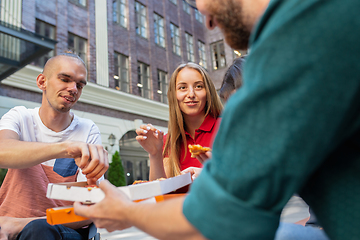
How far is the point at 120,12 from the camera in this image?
13.0 metres

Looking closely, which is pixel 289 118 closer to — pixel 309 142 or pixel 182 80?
pixel 309 142

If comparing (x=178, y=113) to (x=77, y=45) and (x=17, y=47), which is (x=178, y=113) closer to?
(x=17, y=47)

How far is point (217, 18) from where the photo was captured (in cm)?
60

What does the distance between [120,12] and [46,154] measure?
1305 cm

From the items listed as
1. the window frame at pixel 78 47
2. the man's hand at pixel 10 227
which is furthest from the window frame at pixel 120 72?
the man's hand at pixel 10 227

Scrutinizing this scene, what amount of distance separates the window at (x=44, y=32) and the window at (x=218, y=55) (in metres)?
10.6

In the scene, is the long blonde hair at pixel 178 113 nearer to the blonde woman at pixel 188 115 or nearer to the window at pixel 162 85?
the blonde woman at pixel 188 115

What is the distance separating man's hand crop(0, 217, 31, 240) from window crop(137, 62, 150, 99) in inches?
474

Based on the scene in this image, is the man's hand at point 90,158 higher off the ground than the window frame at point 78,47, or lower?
lower

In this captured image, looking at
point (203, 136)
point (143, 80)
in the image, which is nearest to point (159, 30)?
point (143, 80)

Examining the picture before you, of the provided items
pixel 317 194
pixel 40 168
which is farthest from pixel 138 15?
pixel 317 194

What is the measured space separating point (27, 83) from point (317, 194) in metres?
10.1

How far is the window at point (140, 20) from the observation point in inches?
543

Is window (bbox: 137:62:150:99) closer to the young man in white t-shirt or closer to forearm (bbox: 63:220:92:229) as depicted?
the young man in white t-shirt
